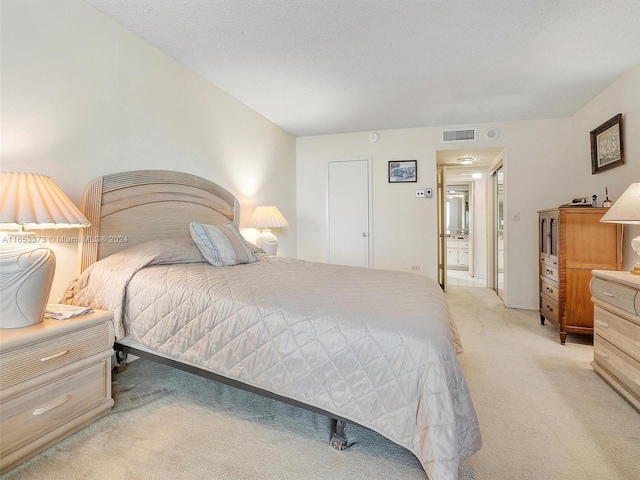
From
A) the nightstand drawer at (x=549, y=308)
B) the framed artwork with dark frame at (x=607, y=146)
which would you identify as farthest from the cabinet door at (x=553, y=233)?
the framed artwork with dark frame at (x=607, y=146)

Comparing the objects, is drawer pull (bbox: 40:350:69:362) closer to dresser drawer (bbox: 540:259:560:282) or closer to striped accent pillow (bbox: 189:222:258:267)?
striped accent pillow (bbox: 189:222:258:267)

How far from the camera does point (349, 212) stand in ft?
15.5

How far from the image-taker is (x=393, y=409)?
1205mm

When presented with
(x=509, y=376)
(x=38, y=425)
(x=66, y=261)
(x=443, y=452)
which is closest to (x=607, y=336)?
(x=509, y=376)

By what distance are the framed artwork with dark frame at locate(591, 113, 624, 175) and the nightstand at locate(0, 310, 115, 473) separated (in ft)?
13.5

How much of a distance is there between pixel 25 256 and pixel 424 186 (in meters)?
4.18

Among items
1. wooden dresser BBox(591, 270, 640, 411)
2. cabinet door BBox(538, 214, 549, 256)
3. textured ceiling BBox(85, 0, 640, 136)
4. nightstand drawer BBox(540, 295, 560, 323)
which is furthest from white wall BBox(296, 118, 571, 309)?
wooden dresser BBox(591, 270, 640, 411)

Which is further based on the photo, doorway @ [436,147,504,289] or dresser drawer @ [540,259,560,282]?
doorway @ [436,147,504,289]

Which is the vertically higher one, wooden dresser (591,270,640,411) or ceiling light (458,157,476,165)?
ceiling light (458,157,476,165)

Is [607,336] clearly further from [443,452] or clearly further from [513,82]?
[513,82]

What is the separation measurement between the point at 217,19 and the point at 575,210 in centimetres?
323

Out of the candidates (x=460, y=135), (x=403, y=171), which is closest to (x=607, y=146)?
(x=460, y=135)

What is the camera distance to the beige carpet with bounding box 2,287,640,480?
4.25 feet

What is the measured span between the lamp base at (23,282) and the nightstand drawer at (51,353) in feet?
0.46
